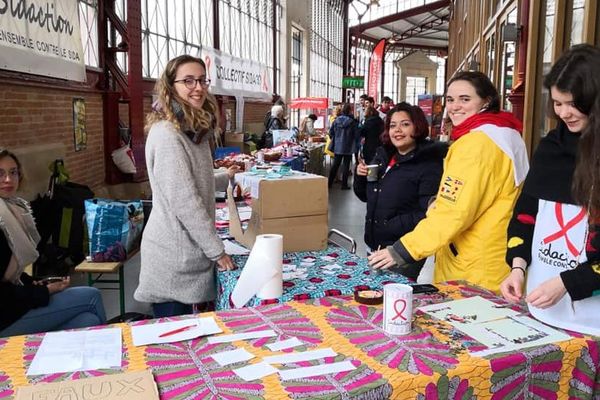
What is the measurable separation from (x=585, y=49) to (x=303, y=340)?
1.00 meters

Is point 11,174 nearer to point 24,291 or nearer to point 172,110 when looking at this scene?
point 24,291

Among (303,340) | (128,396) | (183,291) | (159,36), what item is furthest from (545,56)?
(159,36)

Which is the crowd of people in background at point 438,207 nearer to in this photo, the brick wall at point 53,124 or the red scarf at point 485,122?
the red scarf at point 485,122

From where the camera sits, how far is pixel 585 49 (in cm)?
141

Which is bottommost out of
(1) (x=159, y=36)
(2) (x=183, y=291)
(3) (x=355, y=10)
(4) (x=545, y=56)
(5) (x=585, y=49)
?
(2) (x=183, y=291)

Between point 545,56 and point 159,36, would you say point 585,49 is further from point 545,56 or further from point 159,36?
point 159,36

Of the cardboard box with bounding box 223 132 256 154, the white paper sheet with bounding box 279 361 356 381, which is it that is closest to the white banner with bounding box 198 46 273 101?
the cardboard box with bounding box 223 132 256 154

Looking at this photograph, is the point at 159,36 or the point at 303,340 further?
the point at 159,36

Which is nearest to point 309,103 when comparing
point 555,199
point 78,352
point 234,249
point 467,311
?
point 234,249

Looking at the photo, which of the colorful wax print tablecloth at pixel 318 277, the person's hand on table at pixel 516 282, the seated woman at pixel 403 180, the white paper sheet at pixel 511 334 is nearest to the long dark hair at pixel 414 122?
the seated woman at pixel 403 180

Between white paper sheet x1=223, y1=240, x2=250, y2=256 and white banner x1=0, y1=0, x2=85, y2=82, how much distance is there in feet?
9.41

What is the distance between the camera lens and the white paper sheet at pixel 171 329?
148 centimetres

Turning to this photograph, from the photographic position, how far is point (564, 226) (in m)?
1.49

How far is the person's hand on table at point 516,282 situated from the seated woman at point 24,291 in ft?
6.15
